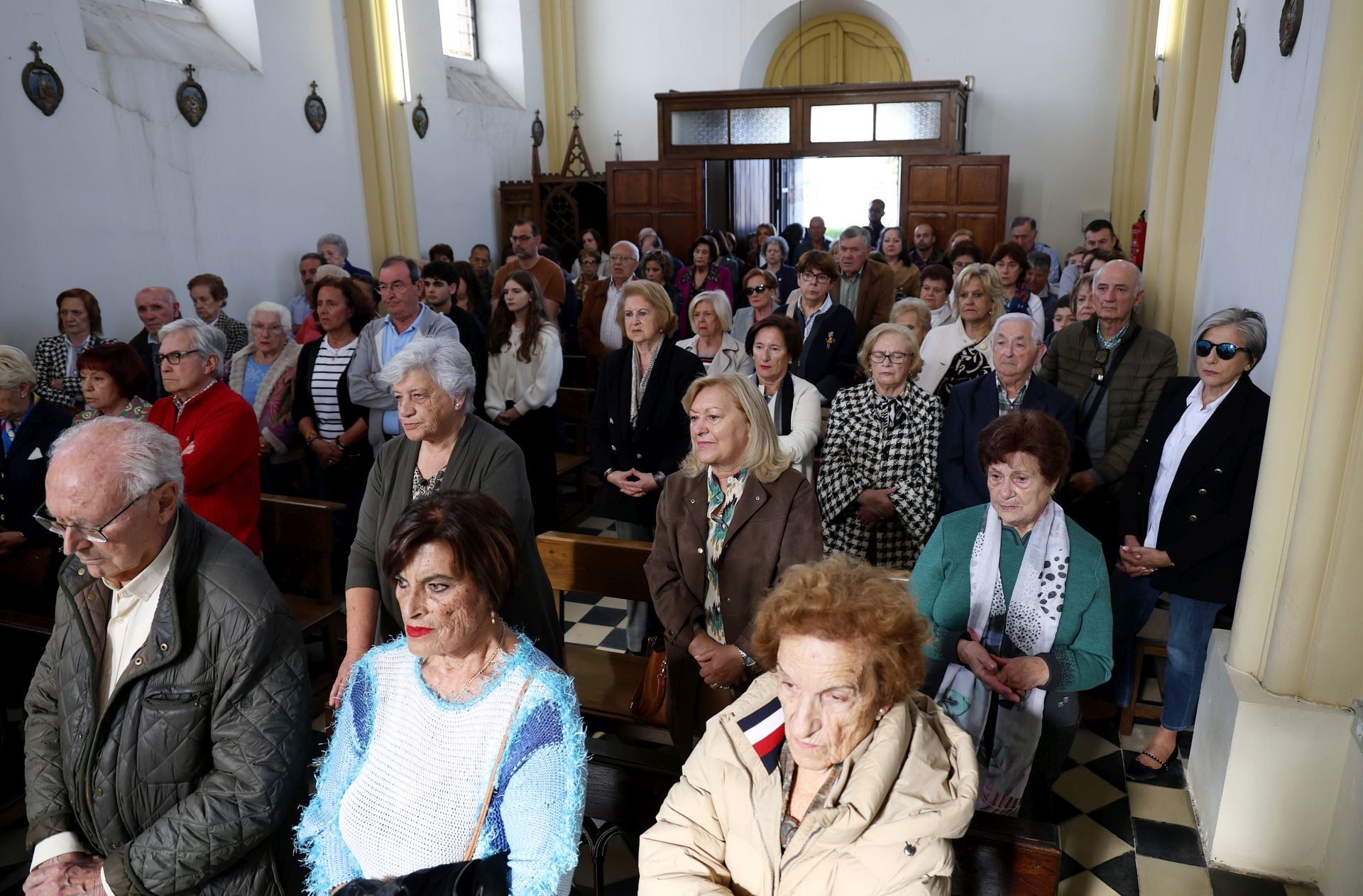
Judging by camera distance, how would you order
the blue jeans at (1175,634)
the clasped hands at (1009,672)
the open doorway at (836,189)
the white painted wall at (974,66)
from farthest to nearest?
the open doorway at (836,189) < the white painted wall at (974,66) < the blue jeans at (1175,634) < the clasped hands at (1009,672)

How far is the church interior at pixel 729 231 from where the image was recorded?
2689 mm

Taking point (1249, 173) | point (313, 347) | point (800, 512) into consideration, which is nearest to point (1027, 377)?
point (800, 512)

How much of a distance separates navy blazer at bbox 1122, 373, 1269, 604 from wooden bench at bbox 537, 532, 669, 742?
1.80 metres

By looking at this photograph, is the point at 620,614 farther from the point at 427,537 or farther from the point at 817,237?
the point at 817,237

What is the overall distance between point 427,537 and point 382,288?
3.32 m

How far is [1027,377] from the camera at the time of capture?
3783mm

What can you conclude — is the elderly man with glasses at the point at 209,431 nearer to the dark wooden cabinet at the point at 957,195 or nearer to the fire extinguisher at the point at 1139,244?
the fire extinguisher at the point at 1139,244

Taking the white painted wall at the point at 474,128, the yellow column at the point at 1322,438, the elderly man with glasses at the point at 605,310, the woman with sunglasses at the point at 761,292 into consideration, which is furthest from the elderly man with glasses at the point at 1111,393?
the white painted wall at the point at 474,128

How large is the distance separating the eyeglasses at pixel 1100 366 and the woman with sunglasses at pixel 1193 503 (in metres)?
0.64

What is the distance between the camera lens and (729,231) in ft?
42.7

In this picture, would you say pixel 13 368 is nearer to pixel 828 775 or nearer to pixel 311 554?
pixel 311 554

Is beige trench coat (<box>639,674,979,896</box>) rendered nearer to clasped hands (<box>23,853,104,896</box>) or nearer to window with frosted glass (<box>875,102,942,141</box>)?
clasped hands (<box>23,853,104,896</box>)

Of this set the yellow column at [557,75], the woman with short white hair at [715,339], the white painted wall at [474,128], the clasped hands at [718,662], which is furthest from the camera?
the yellow column at [557,75]

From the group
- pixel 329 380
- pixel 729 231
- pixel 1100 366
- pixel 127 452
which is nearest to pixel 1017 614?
pixel 1100 366
